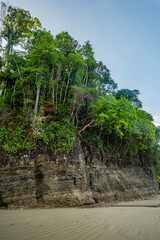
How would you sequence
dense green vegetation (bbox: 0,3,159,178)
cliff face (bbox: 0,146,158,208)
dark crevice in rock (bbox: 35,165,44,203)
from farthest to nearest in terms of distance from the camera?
dense green vegetation (bbox: 0,3,159,178) → dark crevice in rock (bbox: 35,165,44,203) → cliff face (bbox: 0,146,158,208)

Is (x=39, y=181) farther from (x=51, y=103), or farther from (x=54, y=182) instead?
(x=51, y=103)

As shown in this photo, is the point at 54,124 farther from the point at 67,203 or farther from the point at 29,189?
the point at 67,203

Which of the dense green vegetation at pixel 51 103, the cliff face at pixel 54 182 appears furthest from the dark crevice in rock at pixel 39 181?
the dense green vegetation at pixel 51 103

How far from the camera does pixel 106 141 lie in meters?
19.1

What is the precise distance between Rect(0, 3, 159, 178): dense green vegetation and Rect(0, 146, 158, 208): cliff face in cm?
109

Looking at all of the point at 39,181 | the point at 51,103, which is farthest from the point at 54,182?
the point at 51,103

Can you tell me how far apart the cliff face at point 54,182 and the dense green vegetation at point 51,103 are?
1088mm

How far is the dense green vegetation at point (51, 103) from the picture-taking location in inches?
484

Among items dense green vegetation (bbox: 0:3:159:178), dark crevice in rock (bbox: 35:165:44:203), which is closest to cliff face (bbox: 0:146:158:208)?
dark crevice in rock (bbox: 35:165:44:203)

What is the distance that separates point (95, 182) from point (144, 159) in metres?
13.3

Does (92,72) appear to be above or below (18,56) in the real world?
above

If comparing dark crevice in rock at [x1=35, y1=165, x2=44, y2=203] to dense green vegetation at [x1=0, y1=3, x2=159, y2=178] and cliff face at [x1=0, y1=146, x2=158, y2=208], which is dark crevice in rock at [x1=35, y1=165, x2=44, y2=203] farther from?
dense green vegetation at [x1=0, y1=3, x2=159, y2=178]

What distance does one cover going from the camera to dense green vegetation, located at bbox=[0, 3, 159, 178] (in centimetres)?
1228

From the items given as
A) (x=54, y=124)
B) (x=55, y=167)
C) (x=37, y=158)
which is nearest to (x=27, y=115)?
(x=54, y=124)
